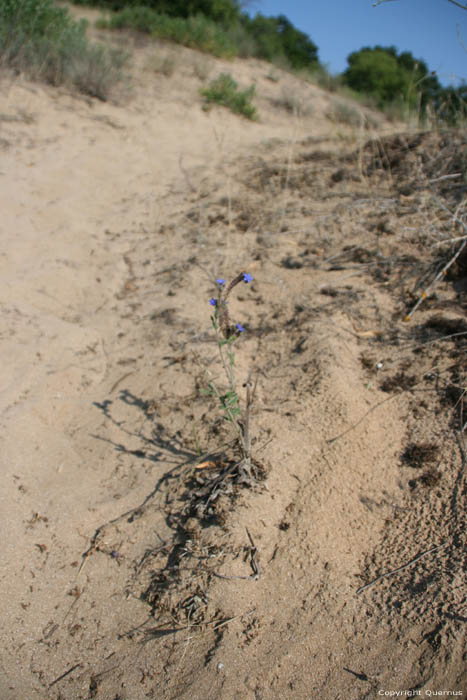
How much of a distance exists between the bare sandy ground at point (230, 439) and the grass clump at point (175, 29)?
603 centimetres

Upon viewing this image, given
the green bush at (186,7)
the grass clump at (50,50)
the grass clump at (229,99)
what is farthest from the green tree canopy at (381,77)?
the grass clump at (50,50)

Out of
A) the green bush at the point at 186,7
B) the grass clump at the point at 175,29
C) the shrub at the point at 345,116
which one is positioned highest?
the green bush at the point at 186,7

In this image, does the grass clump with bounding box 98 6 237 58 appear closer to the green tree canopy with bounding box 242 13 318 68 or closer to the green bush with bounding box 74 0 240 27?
the green bush with bounding box 74 0 240 27

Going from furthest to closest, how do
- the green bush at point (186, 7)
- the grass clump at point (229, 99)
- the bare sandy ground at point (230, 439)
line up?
the green bush at point (186, 7), the grass clump at point (229, 99), the bare sandy ground at point (230, 439)

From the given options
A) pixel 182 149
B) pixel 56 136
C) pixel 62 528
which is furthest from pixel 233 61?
pixel 62 528

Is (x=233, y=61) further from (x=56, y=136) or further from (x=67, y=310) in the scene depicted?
(x=67, y=310)

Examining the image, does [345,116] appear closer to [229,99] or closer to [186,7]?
[229,99]

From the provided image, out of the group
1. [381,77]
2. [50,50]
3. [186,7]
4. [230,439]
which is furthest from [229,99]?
[381,77]

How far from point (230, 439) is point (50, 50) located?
6.03m

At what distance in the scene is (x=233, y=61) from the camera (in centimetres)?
942

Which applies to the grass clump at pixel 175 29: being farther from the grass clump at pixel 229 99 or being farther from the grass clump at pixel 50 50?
the grass clump at pixel 50 50

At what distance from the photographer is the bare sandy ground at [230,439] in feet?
5.09

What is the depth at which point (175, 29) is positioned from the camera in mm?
8789

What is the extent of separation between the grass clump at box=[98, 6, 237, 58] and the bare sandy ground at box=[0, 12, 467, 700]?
603cm
